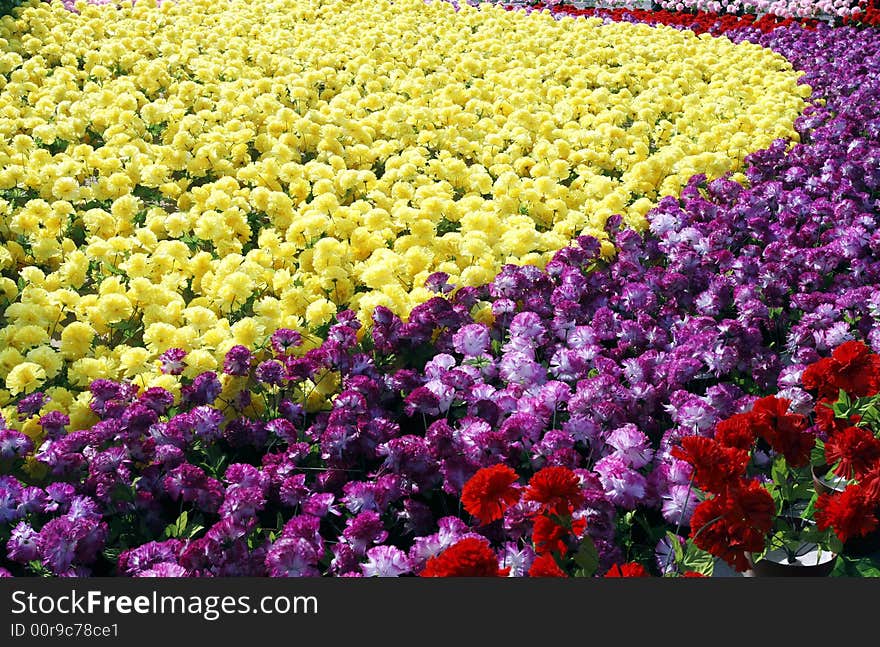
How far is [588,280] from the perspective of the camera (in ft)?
13.1

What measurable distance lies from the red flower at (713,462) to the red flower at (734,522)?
0.15 ft

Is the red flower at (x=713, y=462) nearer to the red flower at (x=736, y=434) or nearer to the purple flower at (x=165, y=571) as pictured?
the red flower at (x=736, y=434)

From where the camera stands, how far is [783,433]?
93.5 inches

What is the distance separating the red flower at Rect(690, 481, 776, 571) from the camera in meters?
2.08

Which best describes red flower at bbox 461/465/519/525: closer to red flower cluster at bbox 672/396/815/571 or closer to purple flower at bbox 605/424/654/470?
red flower cluster at bbox 672/396/815/571

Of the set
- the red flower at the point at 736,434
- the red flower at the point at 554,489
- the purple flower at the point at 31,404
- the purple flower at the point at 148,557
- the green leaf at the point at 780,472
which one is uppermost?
the purple flower at the point at 31,404

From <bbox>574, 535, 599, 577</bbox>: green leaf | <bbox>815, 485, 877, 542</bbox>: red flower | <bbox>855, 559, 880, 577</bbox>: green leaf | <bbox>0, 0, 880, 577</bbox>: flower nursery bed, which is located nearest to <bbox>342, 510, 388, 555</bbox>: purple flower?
<bbox>0, 0, 880, 577</bbox>: flower nursery bed

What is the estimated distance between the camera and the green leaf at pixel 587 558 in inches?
88.0

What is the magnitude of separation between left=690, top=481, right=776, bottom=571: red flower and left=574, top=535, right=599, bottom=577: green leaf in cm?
28

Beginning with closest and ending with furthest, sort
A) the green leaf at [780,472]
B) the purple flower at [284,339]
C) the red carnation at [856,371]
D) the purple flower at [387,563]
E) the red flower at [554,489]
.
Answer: the red flower at [554,489]
the purple flower at [387,563]
the red carnation at [856,371]
the green leaf at [780,472]
the purple flower at [284,339]

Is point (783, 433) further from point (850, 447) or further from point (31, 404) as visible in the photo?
point (31, 404)

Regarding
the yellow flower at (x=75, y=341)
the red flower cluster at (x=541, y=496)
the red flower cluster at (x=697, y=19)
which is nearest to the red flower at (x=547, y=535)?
the red flower cluster at (x=541, y=496)

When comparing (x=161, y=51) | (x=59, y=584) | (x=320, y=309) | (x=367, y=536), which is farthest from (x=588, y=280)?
(x=161, y=51)

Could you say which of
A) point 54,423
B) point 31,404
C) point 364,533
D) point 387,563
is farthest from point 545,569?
point 31,404
